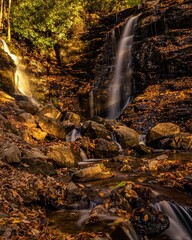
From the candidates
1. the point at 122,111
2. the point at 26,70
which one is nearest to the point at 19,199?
the point at 122,111

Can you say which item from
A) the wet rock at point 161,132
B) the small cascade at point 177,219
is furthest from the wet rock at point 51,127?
the small cascade at point 177,219

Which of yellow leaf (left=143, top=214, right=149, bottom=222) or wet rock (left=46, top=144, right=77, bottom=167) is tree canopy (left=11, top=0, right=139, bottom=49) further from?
yellow leaf (left=143, top=214, right=149, bottom=222)

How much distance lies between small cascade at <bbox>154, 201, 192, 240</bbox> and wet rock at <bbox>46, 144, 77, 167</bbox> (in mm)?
4499

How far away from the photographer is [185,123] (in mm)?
14430

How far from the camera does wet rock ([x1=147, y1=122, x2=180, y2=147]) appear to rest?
12828mm

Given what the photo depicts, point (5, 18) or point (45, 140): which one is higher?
point (5, 18)

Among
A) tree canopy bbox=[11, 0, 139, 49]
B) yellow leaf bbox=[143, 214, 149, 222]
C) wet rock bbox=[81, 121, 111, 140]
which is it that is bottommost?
yellow leaf bbox=[143, 214, 149, 222]

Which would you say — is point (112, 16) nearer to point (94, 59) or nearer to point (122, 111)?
point (94, 59)

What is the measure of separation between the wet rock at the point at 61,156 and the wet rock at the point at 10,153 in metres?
1.88

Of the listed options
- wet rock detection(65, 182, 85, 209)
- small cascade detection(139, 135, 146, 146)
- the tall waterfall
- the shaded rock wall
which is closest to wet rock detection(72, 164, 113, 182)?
wet rock detection(65, 182, 85, 209)

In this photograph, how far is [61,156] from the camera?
9.13 meters

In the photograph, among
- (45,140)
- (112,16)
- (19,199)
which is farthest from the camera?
(112,16)

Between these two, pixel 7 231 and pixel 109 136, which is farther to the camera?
pixel 109 136

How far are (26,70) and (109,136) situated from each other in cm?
1103
